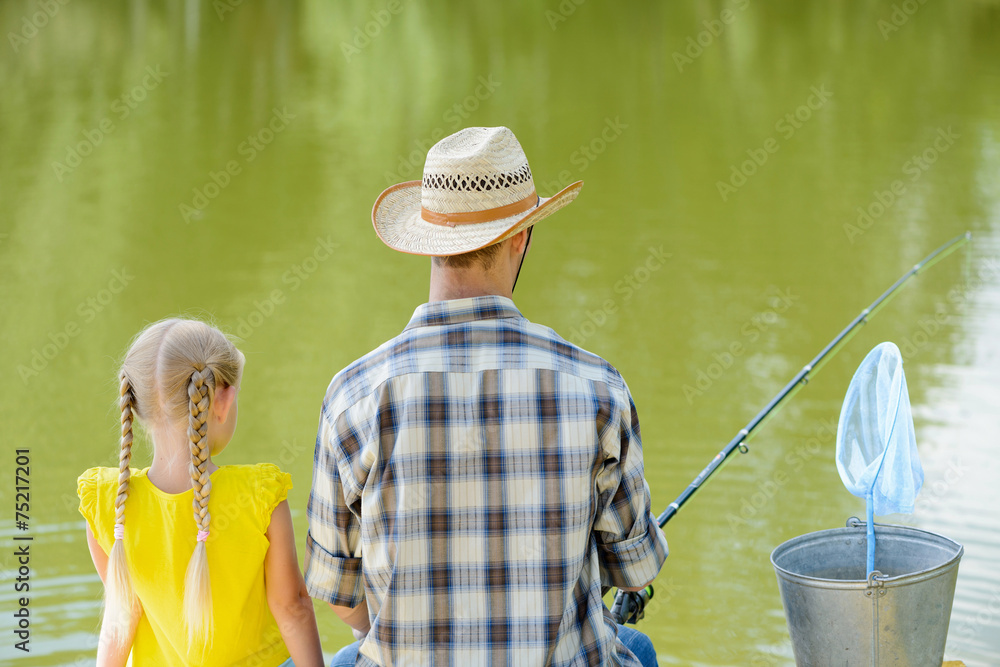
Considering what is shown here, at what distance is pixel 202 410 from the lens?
152 centimetres

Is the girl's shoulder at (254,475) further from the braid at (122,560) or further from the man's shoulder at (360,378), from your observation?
the man's shoulder at (360,378)

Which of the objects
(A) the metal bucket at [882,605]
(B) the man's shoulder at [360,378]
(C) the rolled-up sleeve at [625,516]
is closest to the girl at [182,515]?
(B) the man's shoulder at [360,378]

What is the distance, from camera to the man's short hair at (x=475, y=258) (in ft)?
4.57

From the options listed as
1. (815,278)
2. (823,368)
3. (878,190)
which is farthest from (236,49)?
(823,368)

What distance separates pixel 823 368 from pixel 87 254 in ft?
12.9

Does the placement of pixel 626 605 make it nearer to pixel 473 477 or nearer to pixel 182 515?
pixel 473 477

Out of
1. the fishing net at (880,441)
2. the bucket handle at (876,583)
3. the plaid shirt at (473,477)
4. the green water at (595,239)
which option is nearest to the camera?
the plaid shirt at (473,477)

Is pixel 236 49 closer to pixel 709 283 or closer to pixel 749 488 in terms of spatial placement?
pixel 709 283

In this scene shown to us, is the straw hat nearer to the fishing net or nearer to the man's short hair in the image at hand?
the man's short hair

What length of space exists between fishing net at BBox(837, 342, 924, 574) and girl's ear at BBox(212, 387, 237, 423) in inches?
39.2

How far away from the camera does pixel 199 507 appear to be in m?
1.50

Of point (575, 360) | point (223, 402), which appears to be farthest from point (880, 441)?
point (223, 402)

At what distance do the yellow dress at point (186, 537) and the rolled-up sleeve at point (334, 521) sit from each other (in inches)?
5.2

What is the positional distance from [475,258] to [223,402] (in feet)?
1.50
